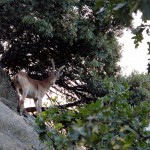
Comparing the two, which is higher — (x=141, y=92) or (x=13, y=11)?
(x=13, y=11)

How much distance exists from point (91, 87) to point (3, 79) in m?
2.91

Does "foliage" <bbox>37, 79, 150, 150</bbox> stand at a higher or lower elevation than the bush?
lower

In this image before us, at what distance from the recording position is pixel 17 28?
12867 millimetres

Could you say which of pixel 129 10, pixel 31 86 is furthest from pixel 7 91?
pixel 129 10

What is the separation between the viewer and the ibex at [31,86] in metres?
11.6

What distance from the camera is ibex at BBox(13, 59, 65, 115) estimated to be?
1159cm

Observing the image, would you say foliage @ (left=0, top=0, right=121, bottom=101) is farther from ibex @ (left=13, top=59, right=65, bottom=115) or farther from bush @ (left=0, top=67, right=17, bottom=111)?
bush @ (left=0, top=67, right=17, bottom=111)

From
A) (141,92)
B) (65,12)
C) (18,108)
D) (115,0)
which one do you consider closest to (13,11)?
(65,12)

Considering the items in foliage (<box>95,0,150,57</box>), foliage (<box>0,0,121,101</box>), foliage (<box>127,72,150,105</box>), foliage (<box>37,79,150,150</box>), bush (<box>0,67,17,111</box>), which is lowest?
foliage (<box>37,79,150,150</box>)

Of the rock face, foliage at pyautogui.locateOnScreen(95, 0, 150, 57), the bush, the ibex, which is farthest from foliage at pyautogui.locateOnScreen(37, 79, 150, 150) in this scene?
the bush

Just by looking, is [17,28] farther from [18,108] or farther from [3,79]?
[18,108]

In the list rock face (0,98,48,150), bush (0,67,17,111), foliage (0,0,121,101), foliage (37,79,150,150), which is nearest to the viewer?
foliage (37,79,150,150)

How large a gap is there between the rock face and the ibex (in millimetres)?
1584

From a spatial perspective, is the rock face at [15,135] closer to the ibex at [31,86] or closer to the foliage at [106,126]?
the ibex at [31,86]
